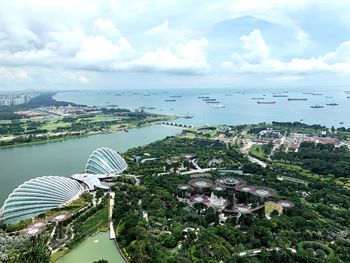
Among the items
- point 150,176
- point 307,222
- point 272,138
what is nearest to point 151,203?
point 150,176

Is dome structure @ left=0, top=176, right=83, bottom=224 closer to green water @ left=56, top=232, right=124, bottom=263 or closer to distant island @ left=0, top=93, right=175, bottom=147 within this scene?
green water @ left=56, top=232, right=124, bottom=263

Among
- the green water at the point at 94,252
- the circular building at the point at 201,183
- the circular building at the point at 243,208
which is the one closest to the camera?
the green water at the point at 94,252

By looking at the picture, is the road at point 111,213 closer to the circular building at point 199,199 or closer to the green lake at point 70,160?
the green lake at point 70,160

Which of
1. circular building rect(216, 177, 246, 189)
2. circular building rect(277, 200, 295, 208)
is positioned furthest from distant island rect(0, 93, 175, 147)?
circular building rect(277, 200, 295, 208)

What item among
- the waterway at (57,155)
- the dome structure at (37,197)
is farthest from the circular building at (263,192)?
the waterway at (57,155)

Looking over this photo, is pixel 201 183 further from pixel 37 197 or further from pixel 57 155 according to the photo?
pixel 57 155

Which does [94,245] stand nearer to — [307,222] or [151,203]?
[151,203]
